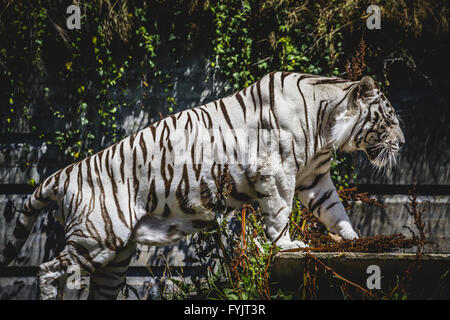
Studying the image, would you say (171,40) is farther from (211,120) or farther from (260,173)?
(260,173)

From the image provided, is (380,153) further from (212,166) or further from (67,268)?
(67,268)

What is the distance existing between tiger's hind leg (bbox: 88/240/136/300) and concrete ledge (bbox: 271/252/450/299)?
3.43 feet

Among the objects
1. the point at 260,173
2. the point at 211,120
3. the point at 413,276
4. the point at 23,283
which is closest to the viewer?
the point at 413,276

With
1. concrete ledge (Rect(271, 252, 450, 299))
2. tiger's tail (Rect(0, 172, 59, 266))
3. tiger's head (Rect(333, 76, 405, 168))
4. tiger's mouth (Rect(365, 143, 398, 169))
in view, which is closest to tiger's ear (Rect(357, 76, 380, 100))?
tiger's head (Rect(333, 76, 405, 168))

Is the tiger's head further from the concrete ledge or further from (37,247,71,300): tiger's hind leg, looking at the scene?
(37,247,71,300): tiger's hind leg

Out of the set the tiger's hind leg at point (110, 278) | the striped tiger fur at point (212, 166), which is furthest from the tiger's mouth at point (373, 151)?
the tiger's hind leg at point (110, 278)

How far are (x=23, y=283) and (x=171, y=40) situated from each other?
2.45 meters

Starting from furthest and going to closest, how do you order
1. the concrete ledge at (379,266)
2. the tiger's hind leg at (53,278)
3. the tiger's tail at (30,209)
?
1. the tiger's tail at (30,209)
2. the tiger's hind leg at (53,278)
3. the concrete ledge at (379,266)

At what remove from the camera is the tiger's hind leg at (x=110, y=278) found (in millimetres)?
2766

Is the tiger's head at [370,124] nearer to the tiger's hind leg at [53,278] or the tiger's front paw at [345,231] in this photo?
the tiger's front paw at [345,231]

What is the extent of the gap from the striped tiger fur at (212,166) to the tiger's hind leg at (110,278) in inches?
2.7

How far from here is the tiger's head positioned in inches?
103

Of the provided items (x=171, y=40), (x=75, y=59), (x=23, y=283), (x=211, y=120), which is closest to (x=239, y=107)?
(x=211, y=120)

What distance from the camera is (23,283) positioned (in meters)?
3.82
